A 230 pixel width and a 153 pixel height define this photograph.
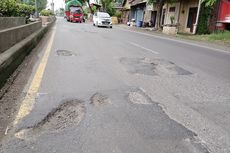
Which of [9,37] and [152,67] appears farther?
[152,67]

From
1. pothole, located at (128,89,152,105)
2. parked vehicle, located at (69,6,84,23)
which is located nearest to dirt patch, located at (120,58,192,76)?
pothole, located at (128,89,152,105)

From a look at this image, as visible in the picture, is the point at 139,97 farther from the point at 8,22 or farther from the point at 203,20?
the point at 203,20

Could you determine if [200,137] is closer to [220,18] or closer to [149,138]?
[149,138]

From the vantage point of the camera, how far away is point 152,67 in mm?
8109

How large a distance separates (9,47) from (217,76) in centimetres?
559

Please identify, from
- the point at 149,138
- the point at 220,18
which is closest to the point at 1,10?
the point at 149,138

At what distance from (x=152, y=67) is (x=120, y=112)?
4054 mm

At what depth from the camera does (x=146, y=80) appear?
640 cm

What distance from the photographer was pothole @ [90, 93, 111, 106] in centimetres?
467

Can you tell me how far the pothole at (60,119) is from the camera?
352 centimetres

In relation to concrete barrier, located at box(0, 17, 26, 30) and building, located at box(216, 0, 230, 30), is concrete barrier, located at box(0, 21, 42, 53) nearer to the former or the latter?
concrete barrier, located at box(0, 17, 26, 30)

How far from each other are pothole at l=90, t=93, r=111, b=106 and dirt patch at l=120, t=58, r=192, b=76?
2333mm

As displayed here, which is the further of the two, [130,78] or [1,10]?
[1,10]

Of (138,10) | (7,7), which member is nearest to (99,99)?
(7,7)
